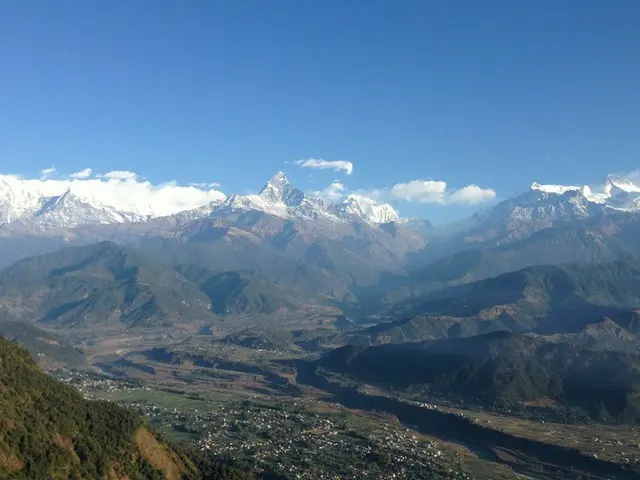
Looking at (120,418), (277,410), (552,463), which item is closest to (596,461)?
(552,463)

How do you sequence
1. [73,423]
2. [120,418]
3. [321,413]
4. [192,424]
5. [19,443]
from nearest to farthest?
[19,443] → [73,423] → [120,418] → [192,424] → [321,413]

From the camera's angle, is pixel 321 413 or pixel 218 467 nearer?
pixel 218 467

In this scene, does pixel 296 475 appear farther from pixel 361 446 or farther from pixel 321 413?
pixel 321 413

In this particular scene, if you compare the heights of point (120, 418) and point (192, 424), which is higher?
point (120, 418)

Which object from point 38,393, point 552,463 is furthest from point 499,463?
point 38,393

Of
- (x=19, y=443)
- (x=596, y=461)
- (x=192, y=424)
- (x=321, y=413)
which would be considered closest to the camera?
(x=19, y=443)

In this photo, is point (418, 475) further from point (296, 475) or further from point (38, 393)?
point (38, 393)
